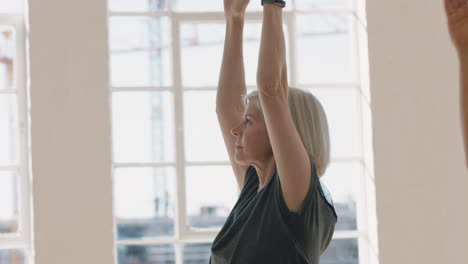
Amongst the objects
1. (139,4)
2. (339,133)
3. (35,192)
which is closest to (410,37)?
(339,133)

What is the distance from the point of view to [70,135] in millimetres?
4379

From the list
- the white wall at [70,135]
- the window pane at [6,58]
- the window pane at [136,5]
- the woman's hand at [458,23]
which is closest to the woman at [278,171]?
the woman's hand at [458,23]

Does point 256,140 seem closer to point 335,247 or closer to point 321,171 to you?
point 321,171

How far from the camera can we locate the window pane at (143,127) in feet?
15.4

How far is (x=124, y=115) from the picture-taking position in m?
4.70

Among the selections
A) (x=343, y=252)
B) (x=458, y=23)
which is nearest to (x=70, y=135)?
(x=343, y=252)

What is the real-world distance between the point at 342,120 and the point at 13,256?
2067 millimetres

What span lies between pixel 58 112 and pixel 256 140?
7.17ft

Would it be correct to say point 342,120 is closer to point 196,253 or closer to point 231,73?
point 196,253

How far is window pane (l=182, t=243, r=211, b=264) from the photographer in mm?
4668

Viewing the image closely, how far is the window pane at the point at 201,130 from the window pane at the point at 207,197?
0.09m

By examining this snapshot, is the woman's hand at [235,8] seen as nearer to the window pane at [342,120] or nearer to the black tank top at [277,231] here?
the black tank top at [277,231]

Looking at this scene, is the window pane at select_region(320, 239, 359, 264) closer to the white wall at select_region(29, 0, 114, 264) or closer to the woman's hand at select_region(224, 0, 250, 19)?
the white wall at select_region(29, 0, 114, 264)

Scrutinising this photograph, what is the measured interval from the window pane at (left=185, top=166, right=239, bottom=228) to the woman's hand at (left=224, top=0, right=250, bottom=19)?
6.72 feet
